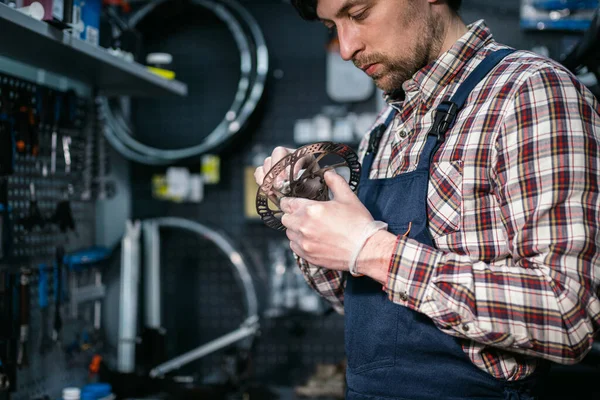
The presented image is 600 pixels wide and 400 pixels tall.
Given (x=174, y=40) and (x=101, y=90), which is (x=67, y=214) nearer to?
(x=101, y=90)

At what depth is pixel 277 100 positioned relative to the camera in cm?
364

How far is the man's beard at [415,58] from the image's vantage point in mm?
1424

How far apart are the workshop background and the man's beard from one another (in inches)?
35.1

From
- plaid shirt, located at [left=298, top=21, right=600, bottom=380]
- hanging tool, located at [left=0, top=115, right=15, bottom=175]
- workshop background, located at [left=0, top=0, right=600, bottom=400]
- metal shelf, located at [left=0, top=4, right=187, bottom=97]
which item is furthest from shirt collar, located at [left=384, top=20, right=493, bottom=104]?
hanging tool, located at [left=0, top=115, right=15, bottom=175]

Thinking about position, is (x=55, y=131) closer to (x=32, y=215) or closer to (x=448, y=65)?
(x=32, y=215)

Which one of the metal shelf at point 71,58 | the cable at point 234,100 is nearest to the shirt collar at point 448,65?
→ the metal shelf at point 71,58

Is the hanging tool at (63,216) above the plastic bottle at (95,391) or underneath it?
above

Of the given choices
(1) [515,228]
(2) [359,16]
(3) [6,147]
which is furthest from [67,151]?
(1) [515,228]

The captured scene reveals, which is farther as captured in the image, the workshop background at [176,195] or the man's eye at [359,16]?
the workshop background at [176,195]

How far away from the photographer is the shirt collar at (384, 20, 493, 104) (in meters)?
1.41

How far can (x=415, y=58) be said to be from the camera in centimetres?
142

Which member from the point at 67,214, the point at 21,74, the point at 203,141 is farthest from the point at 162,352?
the point at 21,74

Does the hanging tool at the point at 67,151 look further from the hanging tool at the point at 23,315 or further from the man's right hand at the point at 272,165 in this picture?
the man's right hand at the point at 272,165

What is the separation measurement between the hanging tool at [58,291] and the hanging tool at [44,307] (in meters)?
0.03
